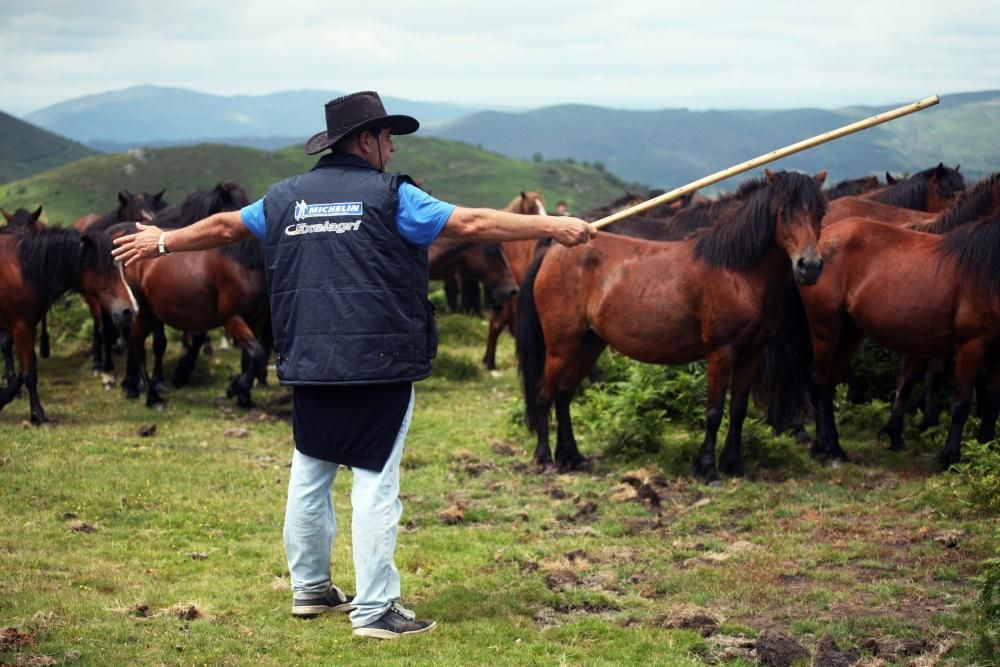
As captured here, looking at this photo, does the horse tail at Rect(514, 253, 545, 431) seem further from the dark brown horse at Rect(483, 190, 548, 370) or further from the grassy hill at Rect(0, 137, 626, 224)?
the grassy hill at Rect(0, 137, 626, 224)

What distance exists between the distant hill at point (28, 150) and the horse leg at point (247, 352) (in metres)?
74.0

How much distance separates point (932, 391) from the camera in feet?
34.2

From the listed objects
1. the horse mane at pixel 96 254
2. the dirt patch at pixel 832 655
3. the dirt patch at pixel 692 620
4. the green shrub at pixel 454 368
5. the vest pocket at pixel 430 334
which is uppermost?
the vest pocket at pixel 430 334

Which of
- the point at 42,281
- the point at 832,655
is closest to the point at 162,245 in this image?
the point at 832,655

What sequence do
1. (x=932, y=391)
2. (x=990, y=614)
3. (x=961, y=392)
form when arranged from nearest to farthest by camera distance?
(x=990, y=614) → (x=961, y=392) → (x=932, y=391)

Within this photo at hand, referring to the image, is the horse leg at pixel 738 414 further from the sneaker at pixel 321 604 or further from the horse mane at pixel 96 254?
the horse mane at pixel 96 254

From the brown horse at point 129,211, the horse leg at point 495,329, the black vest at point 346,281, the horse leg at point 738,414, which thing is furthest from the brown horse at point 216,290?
the black vest at point 346,281

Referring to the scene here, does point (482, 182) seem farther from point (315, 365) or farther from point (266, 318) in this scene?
point (315, 365)

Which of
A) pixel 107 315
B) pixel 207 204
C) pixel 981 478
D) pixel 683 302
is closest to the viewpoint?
pixel 981 478

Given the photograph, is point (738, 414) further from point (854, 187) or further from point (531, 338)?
point (854, 187)

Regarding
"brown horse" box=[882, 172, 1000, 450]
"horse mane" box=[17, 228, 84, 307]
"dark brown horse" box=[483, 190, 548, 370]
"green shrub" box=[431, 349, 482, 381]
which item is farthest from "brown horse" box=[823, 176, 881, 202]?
"horse mane" box=[17, 228, 84, 307]

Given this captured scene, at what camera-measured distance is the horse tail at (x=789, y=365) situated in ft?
34.0

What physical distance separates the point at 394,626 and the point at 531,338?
4.89m

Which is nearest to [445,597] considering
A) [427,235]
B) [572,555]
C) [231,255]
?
[572,555]
